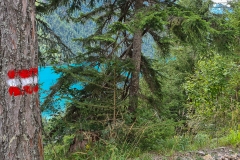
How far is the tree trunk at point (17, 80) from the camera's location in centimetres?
207

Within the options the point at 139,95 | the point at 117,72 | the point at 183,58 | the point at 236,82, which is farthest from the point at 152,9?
the point at 183,58

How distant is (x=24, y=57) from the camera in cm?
213

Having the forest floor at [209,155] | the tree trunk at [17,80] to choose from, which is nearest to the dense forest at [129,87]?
the forest floor at [209,155]

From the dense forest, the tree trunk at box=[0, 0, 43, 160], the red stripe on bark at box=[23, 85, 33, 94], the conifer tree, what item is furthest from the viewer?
the conifer tree

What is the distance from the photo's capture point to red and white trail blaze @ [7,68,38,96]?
2.11m

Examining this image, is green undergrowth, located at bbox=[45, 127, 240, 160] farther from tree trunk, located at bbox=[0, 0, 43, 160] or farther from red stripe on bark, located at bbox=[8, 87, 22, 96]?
red stripe on bark, located at bbox=[8, 87, 22, 96]

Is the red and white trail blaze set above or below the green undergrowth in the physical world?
above

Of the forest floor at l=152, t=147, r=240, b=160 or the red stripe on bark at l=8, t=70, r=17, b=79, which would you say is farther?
the forest floor at l=152, t=147, r=240, b=160

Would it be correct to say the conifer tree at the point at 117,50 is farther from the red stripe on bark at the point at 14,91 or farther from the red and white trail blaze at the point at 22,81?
the red stripe on bark at the point at 14,91

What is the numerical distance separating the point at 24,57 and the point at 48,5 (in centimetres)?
420

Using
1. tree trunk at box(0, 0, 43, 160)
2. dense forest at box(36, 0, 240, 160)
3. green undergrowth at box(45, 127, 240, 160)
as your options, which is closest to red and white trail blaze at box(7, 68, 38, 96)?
tree trunk at box(0, 0, 43, 160)

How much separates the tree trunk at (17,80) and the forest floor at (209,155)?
181cm

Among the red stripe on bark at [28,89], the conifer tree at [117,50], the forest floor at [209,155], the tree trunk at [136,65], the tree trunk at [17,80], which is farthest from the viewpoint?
the tree trunk at [136,65]

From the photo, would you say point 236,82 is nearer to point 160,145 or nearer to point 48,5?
point 160,145
